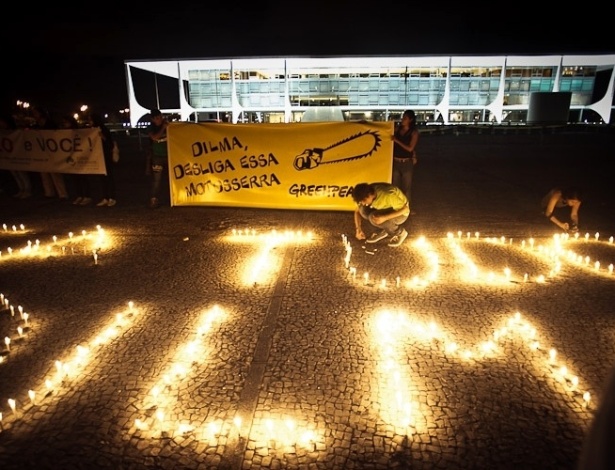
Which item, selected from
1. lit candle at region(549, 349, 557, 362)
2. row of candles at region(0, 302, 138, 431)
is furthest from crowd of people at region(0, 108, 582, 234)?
row of candles at region(0, 302, 138, 431)

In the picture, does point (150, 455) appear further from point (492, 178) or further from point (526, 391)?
point (492, 178)

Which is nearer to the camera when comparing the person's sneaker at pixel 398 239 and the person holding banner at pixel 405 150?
the person's sneaker at pixel 398 239

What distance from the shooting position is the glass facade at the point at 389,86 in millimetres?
54156

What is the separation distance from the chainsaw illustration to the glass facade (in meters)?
47.1

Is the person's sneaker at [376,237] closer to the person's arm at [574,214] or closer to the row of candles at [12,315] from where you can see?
the person's arm at [574,214]

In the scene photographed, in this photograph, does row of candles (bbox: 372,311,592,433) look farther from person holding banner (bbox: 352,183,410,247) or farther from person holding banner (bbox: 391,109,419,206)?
person holding banner (bbox: 391,109,419,206)

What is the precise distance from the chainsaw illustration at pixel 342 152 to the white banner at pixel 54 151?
433 cm

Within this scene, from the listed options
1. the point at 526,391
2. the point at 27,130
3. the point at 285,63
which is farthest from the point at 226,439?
the point at 285,63

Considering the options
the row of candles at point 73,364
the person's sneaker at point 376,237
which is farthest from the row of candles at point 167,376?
the person's sneaker at point 376,237

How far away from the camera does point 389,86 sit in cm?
5609

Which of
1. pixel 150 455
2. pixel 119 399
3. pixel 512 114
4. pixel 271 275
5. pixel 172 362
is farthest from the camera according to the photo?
pixel 512 114

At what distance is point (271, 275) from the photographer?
561cm

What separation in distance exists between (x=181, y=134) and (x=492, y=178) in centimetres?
991

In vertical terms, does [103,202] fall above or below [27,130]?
below
